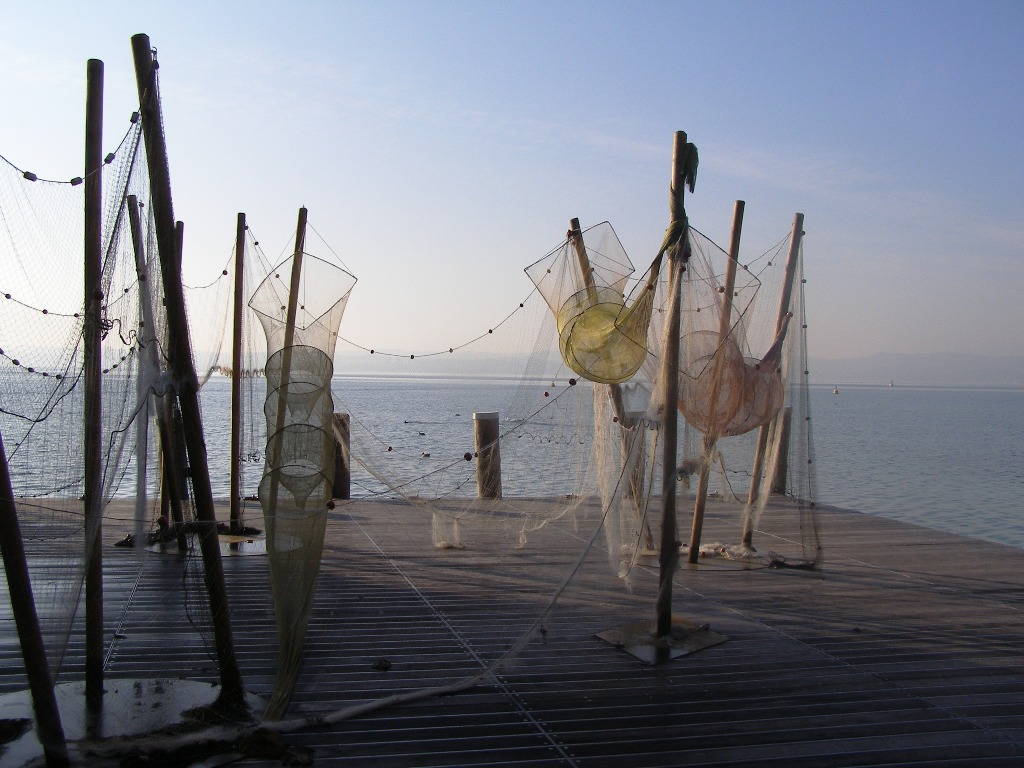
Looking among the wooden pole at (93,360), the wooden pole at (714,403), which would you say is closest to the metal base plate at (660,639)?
the wooden pole at (714,403)

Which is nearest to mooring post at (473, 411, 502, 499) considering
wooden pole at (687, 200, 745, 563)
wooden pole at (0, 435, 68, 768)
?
wooden pole at (687, 200, 745, 563)

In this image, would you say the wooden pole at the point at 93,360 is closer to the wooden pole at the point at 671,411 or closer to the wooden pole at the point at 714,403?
the wooden pole at the point at 671,411

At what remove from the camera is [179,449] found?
7.82m

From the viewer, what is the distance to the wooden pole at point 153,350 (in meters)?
5.10

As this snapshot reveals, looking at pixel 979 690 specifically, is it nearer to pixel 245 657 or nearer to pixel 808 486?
pixel 808 486

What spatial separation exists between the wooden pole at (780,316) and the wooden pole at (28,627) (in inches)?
217

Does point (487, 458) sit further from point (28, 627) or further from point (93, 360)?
point (28, 627)

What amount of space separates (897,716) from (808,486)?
3.09m

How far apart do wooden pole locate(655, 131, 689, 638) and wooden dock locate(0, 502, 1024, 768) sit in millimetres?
426

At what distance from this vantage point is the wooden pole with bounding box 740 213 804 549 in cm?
750

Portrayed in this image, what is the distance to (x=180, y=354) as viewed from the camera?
425 cm

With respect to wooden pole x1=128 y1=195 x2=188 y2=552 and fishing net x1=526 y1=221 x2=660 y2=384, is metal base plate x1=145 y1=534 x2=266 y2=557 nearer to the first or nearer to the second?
wooden pole x1=128 y1=195 x2=188 y2=552

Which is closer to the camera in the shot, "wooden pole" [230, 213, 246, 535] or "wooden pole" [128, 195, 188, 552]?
"wooden pole" [128, 195, 188, 552]

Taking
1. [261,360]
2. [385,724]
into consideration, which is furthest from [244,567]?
[385,724]
